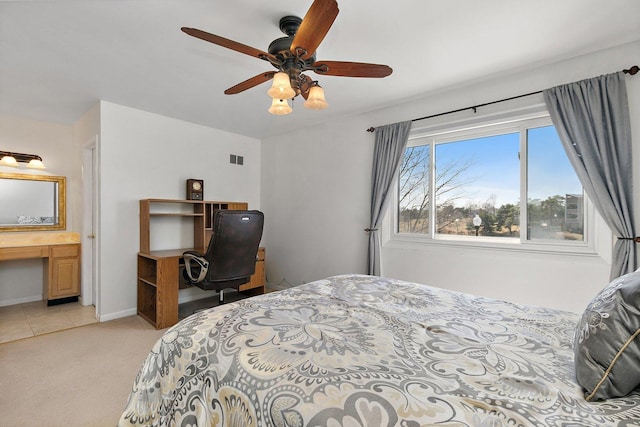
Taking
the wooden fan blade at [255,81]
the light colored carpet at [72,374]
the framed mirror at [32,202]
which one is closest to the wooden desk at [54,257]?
the framed mirror at [32,202]

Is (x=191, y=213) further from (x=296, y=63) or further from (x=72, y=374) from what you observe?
(x=296, y=63)

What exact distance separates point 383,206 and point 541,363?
2326 mm

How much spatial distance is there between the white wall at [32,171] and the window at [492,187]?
4.36 meters

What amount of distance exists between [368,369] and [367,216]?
2.62 metres

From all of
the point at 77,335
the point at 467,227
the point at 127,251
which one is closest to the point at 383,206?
the point at 467,227

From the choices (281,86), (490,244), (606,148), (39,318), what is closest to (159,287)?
(39,318)

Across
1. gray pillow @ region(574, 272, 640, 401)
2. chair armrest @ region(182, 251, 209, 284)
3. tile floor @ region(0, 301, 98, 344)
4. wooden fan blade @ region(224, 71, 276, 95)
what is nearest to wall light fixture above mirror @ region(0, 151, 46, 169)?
tile floor @ region(0, 301, 98, 344)

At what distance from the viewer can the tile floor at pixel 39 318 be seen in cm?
A: 284

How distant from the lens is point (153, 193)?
354cm

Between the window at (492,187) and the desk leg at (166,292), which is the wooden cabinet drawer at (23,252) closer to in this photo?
the desk leg at (166,292)

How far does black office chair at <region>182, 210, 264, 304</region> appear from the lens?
2.78 meters

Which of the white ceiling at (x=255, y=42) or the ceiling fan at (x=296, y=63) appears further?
the white ceiling at (x=255, y=42)

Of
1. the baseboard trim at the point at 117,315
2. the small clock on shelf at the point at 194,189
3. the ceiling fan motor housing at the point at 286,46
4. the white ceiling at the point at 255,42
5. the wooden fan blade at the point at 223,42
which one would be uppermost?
the white ceiling at the point at 255,42

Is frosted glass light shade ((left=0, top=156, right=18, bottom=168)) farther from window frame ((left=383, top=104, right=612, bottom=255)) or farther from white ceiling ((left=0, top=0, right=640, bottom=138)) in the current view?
window frame ((left=383, top=104, right=612, bottom=255))
